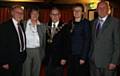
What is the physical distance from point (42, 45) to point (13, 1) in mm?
A: 5856

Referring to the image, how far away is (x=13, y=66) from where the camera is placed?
15.3 feet

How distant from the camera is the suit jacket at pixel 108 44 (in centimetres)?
429

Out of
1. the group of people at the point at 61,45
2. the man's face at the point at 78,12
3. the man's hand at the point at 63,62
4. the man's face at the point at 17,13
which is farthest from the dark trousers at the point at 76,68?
the man's face at the point at 17,13

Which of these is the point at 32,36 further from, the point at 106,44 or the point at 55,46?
the point at 106,44

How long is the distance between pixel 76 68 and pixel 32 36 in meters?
0.97

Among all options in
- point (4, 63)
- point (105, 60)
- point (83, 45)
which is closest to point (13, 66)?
point (4, 63)

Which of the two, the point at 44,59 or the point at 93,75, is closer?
the point at 93,75

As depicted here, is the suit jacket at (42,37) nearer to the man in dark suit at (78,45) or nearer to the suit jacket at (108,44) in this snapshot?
the man in dark suit at (78,45)

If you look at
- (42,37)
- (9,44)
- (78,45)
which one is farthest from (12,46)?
(78,45)

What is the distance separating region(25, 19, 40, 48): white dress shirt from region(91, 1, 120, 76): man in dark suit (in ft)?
3.58

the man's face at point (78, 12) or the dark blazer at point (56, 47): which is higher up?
the man's face at point (78, 12)

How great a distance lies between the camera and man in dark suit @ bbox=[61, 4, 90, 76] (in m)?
4.59

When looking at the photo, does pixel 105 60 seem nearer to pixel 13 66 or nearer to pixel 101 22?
pixel 101 22

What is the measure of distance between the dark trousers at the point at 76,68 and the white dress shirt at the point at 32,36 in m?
0.72
